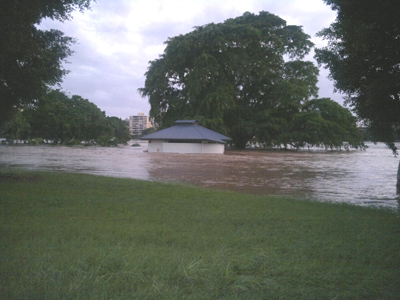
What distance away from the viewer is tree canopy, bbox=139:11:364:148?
51438mm

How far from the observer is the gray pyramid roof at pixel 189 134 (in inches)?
1811

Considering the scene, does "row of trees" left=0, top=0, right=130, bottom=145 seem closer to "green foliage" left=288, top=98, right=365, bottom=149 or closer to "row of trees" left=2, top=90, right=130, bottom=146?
"green foliage" left=288, top=98, right=365, bottom=149

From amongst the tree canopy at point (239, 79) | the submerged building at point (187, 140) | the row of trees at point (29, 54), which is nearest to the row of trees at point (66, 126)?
the tree canopy at point (239, 79)

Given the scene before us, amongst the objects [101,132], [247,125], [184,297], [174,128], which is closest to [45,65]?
[184,297]

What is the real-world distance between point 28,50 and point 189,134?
37129mm

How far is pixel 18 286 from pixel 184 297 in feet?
5.24

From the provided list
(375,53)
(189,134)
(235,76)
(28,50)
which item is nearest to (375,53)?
(375,53)

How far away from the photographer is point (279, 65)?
58594 millimetres

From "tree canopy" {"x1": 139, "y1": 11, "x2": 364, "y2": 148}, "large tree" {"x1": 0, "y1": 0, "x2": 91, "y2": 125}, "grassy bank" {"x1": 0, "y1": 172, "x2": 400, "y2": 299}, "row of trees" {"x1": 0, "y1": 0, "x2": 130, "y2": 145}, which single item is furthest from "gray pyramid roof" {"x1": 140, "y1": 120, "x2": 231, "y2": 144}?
"grassy bank" {"x1": 0, "y1": 172, "x2": 400, "y2": 299}

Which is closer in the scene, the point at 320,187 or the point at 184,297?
the point at 184,297

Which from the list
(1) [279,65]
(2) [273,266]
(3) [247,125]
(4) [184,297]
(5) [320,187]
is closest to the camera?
(4) [184,297]

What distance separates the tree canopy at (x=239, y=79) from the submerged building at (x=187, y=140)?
9.72 ft

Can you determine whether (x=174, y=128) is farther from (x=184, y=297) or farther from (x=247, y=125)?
(x=184, y=297)

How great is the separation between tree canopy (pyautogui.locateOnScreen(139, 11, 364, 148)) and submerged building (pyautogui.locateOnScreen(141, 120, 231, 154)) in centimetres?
296
